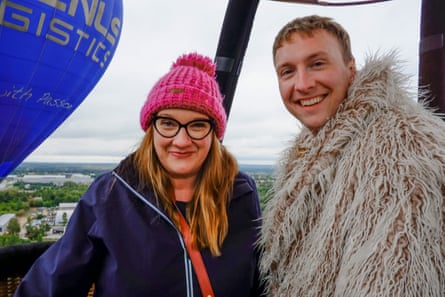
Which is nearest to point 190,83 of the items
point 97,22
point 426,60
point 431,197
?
point 431,197

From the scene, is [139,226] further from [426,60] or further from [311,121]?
[426,60]

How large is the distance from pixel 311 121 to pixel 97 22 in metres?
2.69

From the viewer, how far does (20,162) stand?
3330mm

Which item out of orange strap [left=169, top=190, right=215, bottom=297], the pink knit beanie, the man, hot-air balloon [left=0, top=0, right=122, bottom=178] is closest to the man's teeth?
the man

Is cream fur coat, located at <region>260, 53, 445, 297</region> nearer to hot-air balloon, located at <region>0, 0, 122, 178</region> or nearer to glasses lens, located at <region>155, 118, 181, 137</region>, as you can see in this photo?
glasses lens, located at <region>155, 118, 181, 137</region>

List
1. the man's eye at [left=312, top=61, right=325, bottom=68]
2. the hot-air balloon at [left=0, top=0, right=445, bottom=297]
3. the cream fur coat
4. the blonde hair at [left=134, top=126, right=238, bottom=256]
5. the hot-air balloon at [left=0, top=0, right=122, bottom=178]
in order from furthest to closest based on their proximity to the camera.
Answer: the hot-air balloon at [left=0, top=0, right=122, bottom=178]
the hot-air balloon at [left=0, top=0, right=445, bottom=297]
the blonde hair at [left=134, top=126, right=238, bottom=256]
the man's eye at [left=312, top=61, right=325, bottom=68]
the cream fur coat

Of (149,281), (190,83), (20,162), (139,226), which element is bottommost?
(20,162)

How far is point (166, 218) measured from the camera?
94 cm

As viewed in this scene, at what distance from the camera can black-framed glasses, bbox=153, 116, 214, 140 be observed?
0.98 meters

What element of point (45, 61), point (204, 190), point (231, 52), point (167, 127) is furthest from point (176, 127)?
point (45, 61)

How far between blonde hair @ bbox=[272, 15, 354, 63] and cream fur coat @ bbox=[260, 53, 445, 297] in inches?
2.6

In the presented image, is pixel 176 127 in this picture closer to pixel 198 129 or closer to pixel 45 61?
pixel 198 129

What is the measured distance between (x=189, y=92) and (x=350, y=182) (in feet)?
1.49

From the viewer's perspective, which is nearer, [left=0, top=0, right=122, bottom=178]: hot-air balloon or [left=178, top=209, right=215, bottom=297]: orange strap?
[left=178, top=209, right=215, bottom=297]: orange strap
